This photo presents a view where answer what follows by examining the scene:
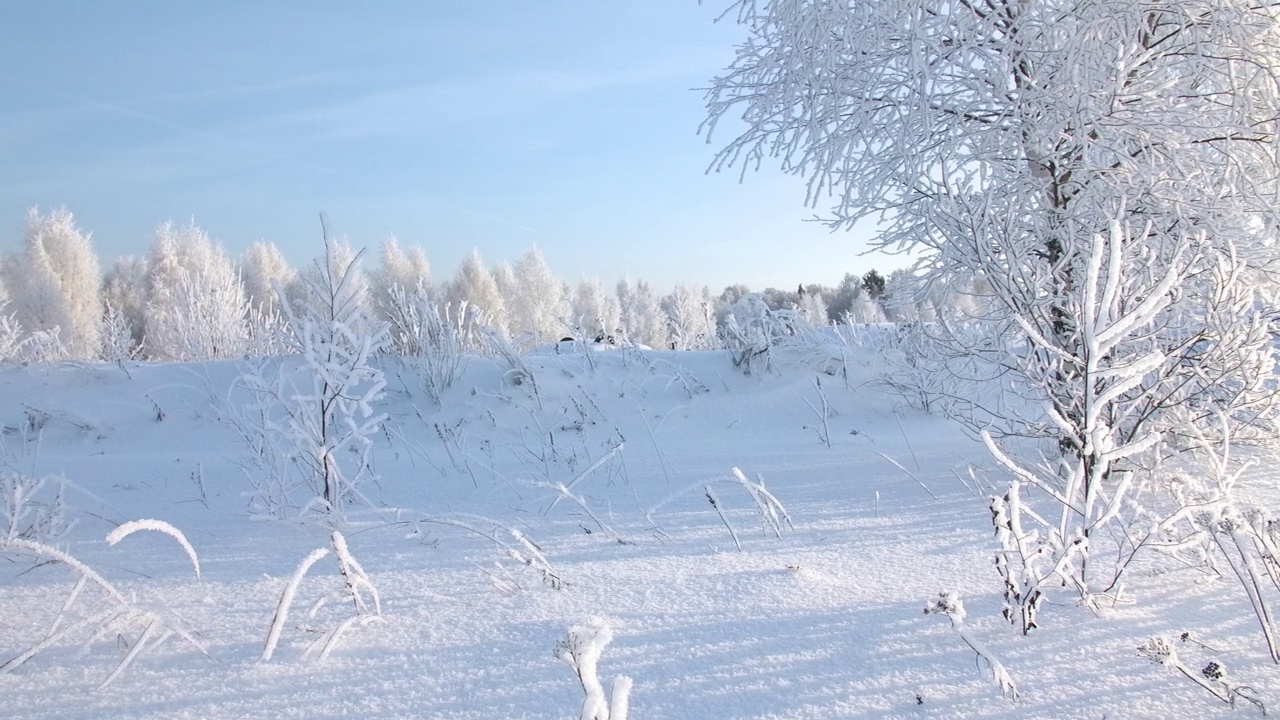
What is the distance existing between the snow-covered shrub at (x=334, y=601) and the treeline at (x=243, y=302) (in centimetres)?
118

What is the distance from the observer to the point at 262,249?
3697 centimetres

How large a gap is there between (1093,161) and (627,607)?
300 centimetres

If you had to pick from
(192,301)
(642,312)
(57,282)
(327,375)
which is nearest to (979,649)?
(327,375)

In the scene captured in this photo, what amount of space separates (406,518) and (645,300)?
44893 mm

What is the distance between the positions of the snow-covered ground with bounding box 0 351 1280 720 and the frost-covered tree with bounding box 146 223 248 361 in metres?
8.42

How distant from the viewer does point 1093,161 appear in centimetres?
322

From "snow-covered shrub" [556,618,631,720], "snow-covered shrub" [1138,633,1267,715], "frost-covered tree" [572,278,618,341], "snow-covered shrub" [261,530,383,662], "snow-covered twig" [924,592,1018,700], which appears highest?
"frost-covered tree" [572,278,618,341]

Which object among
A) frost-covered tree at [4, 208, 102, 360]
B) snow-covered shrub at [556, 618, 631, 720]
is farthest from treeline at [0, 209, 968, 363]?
snow-covered shrub at [556, 618, 631, 720]

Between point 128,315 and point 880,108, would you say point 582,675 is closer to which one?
point 880,108

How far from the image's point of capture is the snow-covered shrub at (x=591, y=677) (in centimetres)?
79

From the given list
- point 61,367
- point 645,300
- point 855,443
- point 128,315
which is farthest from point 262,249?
point 855,443

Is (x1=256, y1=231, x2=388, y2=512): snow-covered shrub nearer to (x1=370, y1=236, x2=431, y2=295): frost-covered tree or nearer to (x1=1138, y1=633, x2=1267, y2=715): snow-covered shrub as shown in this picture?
(x1=1138, y1=633, x2=1267, y2=715): snow-covered shrub

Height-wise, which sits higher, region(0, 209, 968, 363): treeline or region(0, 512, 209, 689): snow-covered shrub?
Answer: region(0, 209, 968, 363): treeline

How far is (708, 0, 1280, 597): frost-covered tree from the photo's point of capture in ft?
8.95
